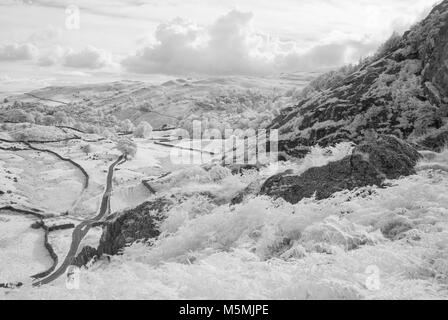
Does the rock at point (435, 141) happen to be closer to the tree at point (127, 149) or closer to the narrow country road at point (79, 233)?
the narrow country road at point (79, 233)

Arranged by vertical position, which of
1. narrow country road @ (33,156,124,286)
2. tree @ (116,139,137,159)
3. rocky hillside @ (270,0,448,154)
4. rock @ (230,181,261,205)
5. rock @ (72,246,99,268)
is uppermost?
rocky hillside @ (270,0,448,154)

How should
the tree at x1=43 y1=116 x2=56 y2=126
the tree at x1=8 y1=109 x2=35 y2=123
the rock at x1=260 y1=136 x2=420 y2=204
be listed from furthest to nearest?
the tree at x1=43 y1=116 x2=56 y2=126 < the tree at x1=8 y1=109 x2=35 y2=123 < the rock at x1=260 y1=136 x2=420 y2=204

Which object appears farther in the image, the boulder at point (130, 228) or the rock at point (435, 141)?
the rock at point (435, 141)

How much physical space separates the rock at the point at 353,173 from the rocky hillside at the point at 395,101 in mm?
5177

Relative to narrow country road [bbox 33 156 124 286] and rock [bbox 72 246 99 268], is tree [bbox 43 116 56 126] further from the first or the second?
rock [bbox 72 246 99 268]

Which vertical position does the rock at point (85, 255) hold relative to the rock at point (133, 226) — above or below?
below

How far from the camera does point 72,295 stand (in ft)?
19.8

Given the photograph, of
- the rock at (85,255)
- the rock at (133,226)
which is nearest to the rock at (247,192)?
the rock at (133,226)

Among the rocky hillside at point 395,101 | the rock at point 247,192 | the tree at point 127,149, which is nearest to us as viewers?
the rock at point 247,192

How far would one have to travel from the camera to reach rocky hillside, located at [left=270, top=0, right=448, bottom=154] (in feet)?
62.1

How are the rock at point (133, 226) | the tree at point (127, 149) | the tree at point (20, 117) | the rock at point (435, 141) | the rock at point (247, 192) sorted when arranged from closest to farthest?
1. the rock at point (133, 226)
2. the rock at point (247, 192)
3. the rock at point (435, 141)
4. the tree at point (127, 149)
5. the tree at point (20, 117)

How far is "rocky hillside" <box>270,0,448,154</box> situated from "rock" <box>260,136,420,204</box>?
17.0ft

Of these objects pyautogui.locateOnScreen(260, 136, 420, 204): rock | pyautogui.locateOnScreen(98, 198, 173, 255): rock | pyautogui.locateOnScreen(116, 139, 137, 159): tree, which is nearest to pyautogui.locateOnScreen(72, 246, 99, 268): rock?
pyautogui.locateOnScreen(98, 198, 173, 255): rock

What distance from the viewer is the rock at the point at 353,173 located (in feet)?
36.9
